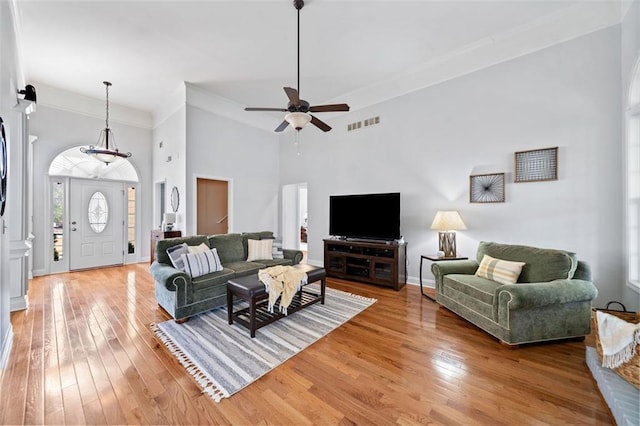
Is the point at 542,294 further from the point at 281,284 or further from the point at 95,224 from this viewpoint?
the point at 95,224

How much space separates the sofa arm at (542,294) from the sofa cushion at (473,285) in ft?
0.46

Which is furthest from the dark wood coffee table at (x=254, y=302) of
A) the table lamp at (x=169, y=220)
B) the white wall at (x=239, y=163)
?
the table lamp at (x=169, y=220)

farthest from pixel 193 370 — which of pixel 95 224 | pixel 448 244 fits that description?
pixel 95 224

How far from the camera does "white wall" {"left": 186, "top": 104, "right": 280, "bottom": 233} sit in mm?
5094

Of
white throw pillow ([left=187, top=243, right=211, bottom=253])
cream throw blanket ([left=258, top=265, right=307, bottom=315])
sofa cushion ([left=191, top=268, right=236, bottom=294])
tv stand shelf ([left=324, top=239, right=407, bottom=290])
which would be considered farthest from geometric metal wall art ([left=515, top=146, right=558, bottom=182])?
white throw pillow ([left=187, top=243, right=211, bottom=253])

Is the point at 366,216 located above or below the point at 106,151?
below

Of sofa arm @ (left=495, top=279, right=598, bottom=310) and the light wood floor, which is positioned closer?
the light wood floor

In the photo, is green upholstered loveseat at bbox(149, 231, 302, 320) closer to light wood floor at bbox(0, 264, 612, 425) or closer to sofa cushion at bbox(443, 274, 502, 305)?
light wood floor at bbox(0, 264, 612, 425)

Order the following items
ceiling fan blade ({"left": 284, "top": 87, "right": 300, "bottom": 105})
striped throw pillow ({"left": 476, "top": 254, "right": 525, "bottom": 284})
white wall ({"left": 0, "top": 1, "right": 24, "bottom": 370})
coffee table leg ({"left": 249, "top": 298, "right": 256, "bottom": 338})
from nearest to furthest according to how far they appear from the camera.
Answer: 1. white wall ({"left": 0, "top": 1, "right": 24, "bottom": 370})
2. coffee table leg ({"left": 249, "top": 298, "right": 256, "bottom": 338})
3. ceiling fan blade ({"left": 284, "top": 87, "right": 300, "bottom": 105})
4. striped throw pillow ({"left": 476, "top": 254, "right": 525, "bottom": 284})

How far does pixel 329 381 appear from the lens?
1912 mm

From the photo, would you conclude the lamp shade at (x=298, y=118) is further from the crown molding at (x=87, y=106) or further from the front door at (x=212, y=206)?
the crown molding at (x=87, y=106)

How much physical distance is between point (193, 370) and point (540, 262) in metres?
3.57

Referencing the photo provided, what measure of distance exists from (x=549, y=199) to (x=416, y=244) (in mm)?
1890

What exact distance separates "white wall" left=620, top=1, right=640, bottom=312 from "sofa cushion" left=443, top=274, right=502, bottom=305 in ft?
4.53
